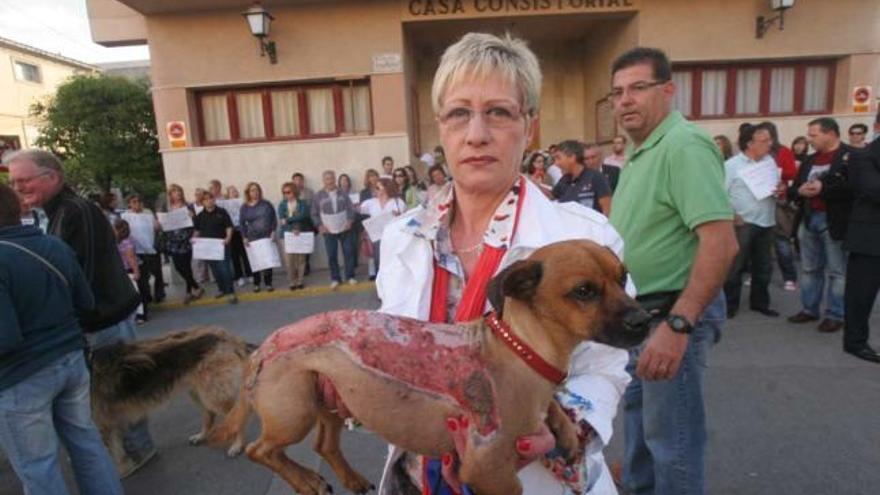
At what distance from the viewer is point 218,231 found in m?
10.0

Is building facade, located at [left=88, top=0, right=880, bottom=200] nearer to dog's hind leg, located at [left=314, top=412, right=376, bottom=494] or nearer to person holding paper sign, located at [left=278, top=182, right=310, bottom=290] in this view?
person holding paper sign, located at [left=278, top=182, right=310, bottom=290]

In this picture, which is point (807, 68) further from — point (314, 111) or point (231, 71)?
point (231, 71)

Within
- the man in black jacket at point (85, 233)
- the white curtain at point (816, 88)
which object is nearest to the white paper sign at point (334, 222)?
the man in black jacket at point (85, 233)

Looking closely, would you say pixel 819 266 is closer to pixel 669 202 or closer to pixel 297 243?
pixel 669 202

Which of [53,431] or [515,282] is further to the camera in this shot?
[53,431]

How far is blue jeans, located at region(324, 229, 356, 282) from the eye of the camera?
10.4 m

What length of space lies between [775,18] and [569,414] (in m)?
13.6

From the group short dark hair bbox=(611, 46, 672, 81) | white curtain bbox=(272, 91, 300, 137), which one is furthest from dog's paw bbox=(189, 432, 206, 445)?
white curtain bbox=(272, 91, 300, 137)

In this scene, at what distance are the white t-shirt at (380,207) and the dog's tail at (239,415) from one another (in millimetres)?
7679

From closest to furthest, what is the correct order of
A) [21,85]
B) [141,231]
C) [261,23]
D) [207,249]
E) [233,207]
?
[207,249] < [141,231] < [261,23] < [233,207] < [21,85]

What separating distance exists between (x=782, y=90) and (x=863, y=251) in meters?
9.33

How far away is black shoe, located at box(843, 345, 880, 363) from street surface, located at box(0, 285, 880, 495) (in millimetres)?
88

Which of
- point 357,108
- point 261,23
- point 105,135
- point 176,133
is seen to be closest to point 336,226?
point 357,108

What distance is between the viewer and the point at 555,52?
15141 mm
